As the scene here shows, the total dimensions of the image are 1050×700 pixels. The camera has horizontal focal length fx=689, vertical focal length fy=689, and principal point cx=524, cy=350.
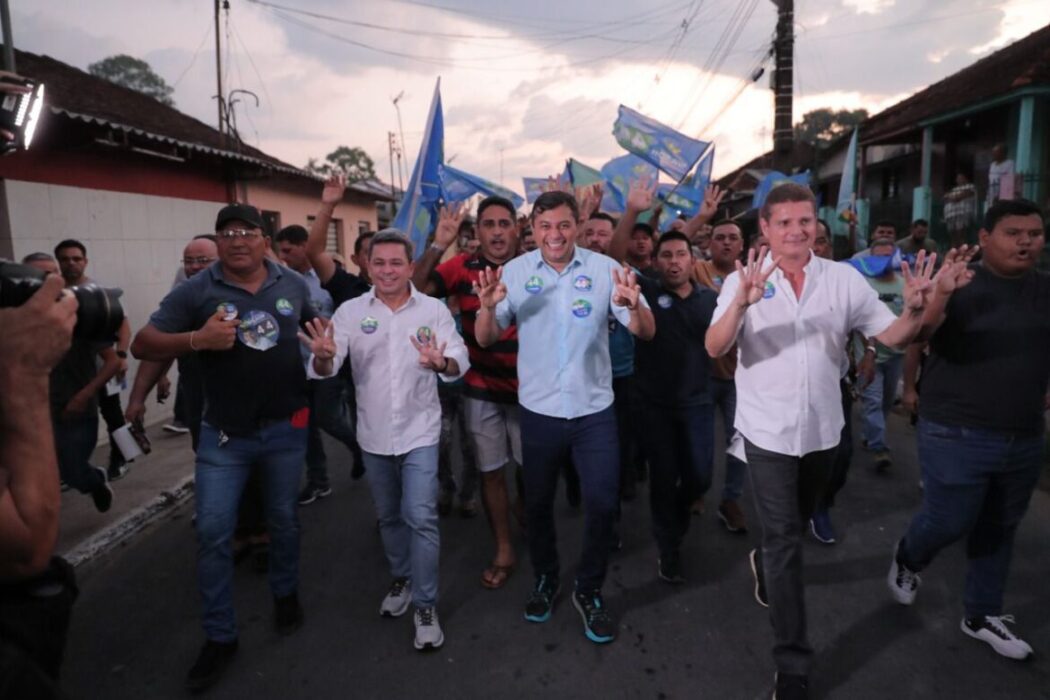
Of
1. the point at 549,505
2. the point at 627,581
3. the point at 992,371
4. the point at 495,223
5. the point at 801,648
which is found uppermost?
the point at 495,223

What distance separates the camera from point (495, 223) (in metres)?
4.23

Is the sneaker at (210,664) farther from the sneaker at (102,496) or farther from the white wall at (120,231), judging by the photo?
the white wall at (120,231)

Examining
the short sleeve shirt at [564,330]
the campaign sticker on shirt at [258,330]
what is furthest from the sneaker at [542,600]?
the campaign sticker on shirt at [258,330]

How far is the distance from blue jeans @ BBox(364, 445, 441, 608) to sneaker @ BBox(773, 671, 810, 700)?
1590 millimetres

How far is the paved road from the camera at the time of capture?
2945 mm

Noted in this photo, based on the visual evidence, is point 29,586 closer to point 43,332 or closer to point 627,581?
point 43,332

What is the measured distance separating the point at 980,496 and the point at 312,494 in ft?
14.4

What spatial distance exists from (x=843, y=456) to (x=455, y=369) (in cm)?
225

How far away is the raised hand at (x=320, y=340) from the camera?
3230mm

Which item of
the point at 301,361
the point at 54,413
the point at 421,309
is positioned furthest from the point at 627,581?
the point at 54,413

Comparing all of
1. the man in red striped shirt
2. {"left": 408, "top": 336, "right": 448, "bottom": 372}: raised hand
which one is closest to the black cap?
{"left": 408, "top": 336, "right": 448, "bottom": 372}: raised hand

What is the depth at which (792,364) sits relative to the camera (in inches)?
112

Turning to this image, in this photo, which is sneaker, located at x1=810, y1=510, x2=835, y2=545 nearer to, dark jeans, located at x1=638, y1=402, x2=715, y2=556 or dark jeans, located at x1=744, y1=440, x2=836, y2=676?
dark jeans, located at x1=638, y1=402, x2=715, y2=556

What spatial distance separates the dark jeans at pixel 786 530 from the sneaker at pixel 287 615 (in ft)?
7.49
